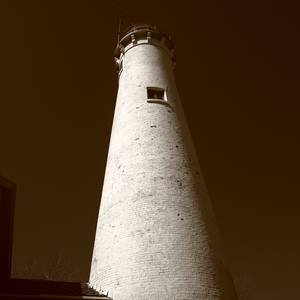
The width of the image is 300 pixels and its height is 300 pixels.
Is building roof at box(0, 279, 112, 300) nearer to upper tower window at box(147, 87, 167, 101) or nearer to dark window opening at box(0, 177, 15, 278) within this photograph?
dark window opening at box(0, 177, 15, 278)

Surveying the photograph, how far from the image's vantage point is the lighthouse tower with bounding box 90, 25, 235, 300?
10.1m

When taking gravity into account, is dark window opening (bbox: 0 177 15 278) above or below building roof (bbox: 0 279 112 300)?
above

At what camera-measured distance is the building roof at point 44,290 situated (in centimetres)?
966

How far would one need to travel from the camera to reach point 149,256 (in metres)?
10.3

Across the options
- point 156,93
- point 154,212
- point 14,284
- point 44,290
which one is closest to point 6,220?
point 14,284

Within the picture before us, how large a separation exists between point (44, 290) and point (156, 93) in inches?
327

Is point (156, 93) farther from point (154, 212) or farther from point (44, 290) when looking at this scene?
point (44, 290)

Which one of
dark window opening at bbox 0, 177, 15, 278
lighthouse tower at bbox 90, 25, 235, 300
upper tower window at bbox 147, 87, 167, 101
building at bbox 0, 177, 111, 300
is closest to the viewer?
building at bbox 0, 177, 111, 300

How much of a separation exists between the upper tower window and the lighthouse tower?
0.13ft

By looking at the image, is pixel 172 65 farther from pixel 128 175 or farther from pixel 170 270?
pixel 170 270

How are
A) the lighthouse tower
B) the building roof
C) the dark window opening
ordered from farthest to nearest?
1. the dark window opening
2. the lighthouse tower
3. the building roof

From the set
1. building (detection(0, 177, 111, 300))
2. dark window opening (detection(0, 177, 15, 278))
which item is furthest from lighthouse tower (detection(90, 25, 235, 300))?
dark window opening (detection(0, 177, 15, 278))

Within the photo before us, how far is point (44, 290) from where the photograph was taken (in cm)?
1025

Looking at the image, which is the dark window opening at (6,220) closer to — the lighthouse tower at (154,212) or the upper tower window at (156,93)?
the lighthouse tower at (154,212)
